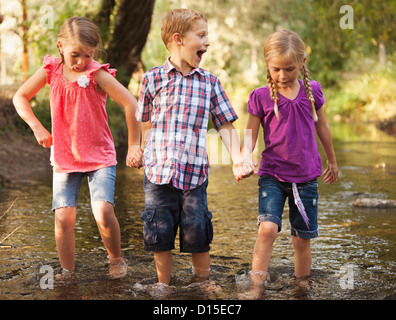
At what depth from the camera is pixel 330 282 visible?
3.86 metres

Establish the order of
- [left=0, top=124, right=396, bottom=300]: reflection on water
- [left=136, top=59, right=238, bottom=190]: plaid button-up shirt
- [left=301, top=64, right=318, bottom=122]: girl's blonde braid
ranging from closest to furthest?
[left=136, top=59, right=238, bottom=190]: plaid button-up shirt → [left=0, top=124, right=396, bottom=300]: reflection on water → [left=301, top=64, right=318, bottom=122]: girl's blonde braid

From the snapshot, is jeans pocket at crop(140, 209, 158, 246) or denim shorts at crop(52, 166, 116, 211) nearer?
jeans pocket at crop(140, 209, 158, 246)

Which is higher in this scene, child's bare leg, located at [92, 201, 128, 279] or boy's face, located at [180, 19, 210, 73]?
boy's face, located at [180, 19, 210, 73]

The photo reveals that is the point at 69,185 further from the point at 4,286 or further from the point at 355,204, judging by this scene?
the point at 355,204

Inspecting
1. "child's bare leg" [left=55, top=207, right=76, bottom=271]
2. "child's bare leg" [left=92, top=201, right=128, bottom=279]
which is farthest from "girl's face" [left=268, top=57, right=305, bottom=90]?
"child's bare leg" [left=55, top=207, right=76, bottom=271]

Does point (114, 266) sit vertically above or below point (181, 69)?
below

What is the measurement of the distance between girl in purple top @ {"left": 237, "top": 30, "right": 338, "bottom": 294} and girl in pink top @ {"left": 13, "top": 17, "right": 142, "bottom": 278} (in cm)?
86

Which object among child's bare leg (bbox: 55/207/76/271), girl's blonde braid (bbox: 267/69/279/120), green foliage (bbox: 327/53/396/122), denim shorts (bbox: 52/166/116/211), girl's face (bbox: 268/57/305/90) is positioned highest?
green foliage (bbox: 327/53/396/122)

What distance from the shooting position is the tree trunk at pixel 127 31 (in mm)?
10695

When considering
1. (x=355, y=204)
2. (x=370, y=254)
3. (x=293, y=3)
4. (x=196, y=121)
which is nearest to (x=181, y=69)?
(x=196, y=121)

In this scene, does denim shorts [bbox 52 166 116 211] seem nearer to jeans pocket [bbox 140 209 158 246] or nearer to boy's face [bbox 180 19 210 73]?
jeans pocket [bbox 140 209 158 246]

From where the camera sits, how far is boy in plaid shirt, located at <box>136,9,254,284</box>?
361 centimetres

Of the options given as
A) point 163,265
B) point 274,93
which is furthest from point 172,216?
point 274,93

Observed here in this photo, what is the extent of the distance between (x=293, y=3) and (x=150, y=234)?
34.0 meters
